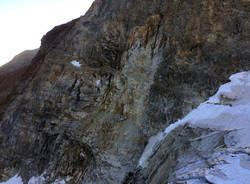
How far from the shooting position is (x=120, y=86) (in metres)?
10.6

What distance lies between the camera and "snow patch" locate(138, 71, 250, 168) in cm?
548

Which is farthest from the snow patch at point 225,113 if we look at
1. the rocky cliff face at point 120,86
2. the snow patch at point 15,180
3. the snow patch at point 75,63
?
the snow patch at point 15,180

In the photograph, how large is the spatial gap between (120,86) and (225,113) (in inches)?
240

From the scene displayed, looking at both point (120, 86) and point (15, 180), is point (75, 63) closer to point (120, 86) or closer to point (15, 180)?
point (120, 86)

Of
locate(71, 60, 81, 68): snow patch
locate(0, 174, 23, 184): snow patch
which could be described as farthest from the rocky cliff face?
locate(0, 174, 23, 184): snow patch

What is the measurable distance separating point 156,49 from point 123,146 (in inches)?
243

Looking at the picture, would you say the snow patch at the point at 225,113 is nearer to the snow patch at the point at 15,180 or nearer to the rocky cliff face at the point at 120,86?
the rocky cliff face at the point at 120,86

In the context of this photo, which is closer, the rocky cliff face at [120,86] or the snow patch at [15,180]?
the rocky cliff face at [120,86]

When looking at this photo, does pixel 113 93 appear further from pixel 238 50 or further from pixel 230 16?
pixel 230 16

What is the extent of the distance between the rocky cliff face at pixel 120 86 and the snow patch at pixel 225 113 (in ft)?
1.46

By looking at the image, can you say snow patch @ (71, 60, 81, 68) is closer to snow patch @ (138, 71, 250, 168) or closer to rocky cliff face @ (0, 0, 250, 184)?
rocky cliff face @ (0, 0, 250, 184)

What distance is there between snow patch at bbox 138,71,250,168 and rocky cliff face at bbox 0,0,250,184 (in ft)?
1.46

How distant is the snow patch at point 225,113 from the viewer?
18.0ft

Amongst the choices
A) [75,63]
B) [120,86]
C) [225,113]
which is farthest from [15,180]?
[225,113]
